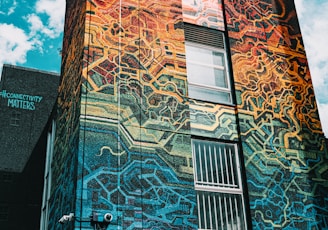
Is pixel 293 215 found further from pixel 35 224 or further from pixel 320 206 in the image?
pixel 35 224

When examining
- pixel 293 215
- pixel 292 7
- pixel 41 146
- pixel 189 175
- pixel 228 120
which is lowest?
pixel 293 215

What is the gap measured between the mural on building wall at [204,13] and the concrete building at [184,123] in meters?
0.03

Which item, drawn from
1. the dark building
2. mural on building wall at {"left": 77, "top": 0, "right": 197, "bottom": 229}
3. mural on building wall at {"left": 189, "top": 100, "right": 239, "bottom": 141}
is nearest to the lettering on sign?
the dark building

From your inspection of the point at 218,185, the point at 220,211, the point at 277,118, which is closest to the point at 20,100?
the point at 277,118

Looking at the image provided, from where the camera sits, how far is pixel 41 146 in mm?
17766

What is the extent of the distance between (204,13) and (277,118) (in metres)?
3.63

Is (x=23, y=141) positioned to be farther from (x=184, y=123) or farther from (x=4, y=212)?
(x=184, y=123)

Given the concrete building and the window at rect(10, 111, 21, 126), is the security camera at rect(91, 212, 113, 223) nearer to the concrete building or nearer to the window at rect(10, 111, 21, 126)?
the concrete building

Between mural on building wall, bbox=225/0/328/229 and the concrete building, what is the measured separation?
3 centimetres

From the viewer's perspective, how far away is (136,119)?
10.9 meters

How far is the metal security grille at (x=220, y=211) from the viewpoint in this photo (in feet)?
35.3

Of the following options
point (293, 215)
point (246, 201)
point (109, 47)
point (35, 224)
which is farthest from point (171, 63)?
point (35, 224)

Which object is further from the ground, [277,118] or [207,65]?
[207,65]

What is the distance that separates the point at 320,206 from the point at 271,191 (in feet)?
4.54
